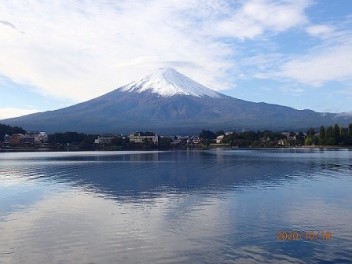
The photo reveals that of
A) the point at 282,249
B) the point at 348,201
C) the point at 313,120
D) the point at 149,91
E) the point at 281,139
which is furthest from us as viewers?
the point at 149,91

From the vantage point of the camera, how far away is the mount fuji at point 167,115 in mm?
113938

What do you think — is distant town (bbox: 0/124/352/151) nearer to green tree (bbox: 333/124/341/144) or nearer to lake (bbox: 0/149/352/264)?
green tree (bbox: 333/124/341/144)

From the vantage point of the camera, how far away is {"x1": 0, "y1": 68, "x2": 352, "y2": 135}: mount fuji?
11394 cm

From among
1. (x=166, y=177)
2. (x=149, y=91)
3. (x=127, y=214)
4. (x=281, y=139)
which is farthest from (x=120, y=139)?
(x=149, y=91)

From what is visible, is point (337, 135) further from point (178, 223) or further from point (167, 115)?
point (167, 115)

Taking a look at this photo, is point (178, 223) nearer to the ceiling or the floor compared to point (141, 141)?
nearer to the floor

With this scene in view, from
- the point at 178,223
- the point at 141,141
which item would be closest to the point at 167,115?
the point at 141,141

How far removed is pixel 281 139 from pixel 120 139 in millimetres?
23035

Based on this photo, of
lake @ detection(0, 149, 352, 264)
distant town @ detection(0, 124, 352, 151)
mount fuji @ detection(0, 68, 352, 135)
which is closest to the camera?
lake @ detection(0, 149, 352, 264)

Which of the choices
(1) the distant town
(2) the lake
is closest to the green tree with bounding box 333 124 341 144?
(1) the distant town

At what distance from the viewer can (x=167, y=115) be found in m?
140

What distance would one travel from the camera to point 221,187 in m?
14.6

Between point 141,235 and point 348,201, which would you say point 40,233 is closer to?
point 141,235

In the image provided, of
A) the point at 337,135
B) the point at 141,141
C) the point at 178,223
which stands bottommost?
the point at 178,223
